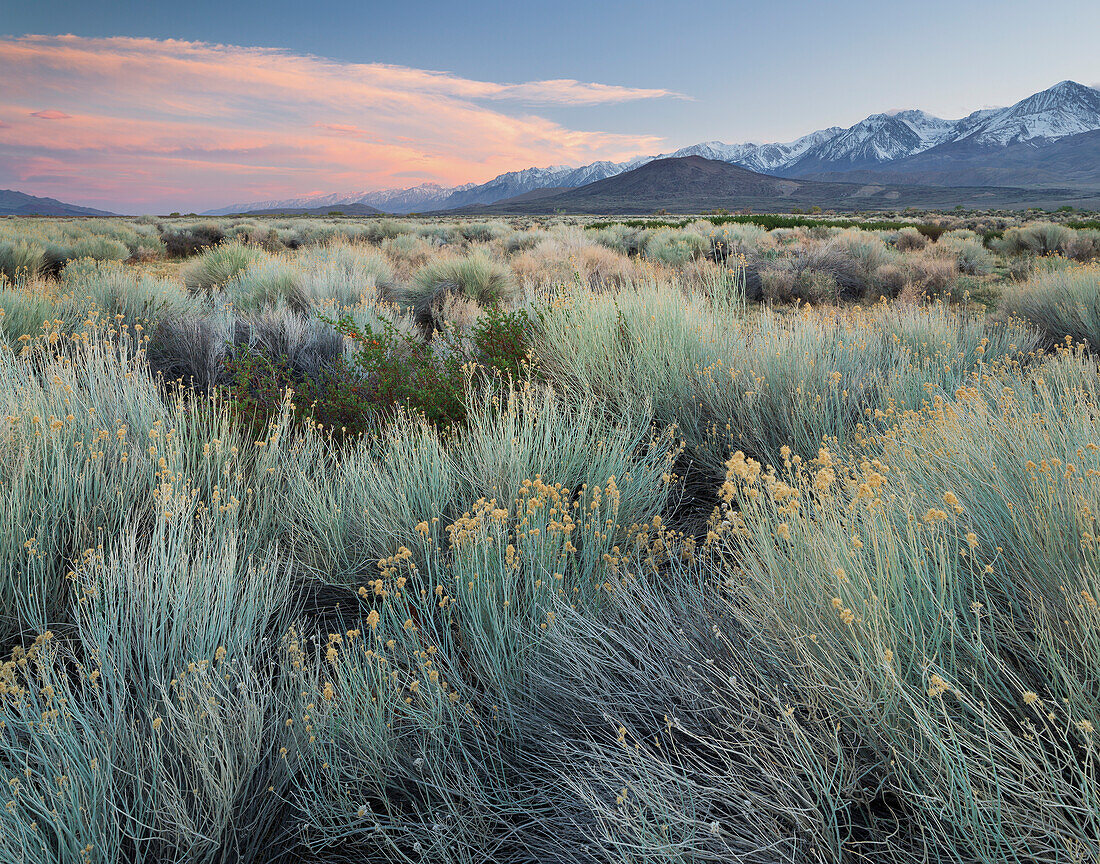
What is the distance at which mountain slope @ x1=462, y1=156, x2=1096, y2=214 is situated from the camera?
4523 inches

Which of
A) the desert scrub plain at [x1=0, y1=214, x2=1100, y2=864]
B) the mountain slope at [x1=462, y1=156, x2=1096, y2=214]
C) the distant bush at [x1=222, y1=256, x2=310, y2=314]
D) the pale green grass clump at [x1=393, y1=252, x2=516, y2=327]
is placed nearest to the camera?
the desert scrub plain at [x1=0, y1=214, x2=1100, y2=864]

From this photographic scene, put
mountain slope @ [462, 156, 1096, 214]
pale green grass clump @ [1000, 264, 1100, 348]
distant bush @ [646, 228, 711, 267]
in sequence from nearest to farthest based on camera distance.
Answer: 1. pale green grass clump @ [1000, 264, 1100, 348]
2. distant bush @ [646, 228, 711, 267]
3. mountain slope @ [462, 156, 1096, 214]

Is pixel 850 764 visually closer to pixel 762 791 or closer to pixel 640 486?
pixel 762 791

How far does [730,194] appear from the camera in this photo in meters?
152

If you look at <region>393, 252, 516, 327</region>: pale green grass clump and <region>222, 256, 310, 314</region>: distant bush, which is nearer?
<region>222, 256, 310, 314</region>: distant bush

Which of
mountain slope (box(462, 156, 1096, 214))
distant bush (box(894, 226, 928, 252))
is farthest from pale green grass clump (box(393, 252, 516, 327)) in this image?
mountain slope (box(462, 156, 1096, 214))

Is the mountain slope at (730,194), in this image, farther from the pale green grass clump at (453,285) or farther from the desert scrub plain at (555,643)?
the desert scrub plain at (555,643)

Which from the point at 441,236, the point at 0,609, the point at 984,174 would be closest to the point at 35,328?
the point at 0,609

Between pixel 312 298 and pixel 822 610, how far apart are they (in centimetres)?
856

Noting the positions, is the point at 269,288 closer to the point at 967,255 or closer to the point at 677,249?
the point at 677,249

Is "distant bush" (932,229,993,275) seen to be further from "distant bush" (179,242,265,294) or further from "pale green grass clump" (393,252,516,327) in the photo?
"distant bush" (179,242,265,294)

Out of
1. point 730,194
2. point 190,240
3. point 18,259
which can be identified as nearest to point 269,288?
point 18,259

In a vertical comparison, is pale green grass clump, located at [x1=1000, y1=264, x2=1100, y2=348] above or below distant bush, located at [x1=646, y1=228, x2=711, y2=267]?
below

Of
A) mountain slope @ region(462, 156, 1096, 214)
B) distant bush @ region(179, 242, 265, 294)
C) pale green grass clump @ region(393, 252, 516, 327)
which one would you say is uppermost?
mountain slope @ region(462, 156, 1096, 214)
